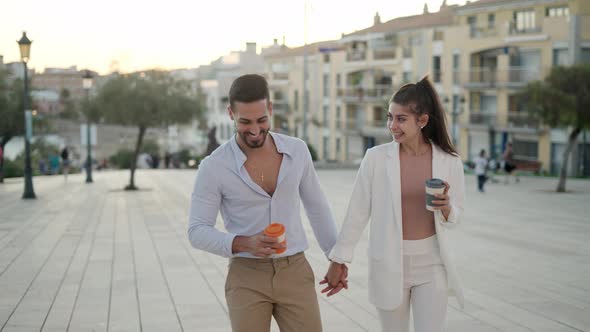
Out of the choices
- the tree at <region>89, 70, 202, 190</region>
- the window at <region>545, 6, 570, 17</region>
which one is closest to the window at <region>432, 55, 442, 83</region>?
A: the window at <region>545, 6, 570, 17</region>

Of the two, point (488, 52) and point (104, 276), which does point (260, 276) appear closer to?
point (104, 276)

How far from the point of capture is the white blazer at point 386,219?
4.13 metres

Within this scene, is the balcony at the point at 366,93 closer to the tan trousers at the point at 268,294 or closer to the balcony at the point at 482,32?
the balcony at the point at 482,32

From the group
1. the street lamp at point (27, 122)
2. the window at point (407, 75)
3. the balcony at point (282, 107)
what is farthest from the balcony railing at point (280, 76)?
the street lamp at point (27, 122)

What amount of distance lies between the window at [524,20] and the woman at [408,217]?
Answer: 157 feet

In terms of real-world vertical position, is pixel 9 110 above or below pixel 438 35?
below

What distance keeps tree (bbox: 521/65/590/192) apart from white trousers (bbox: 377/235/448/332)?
2060 cm

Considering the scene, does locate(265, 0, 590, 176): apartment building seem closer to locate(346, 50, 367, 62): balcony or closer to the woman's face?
locate(346, 50, 367, 62): balcony

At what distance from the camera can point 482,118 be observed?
52906 mm

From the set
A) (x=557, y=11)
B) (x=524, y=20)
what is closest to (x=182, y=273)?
(x=557, y=11)

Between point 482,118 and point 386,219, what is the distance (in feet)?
165

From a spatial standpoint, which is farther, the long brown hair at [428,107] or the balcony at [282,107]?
the balcony at [282,107]

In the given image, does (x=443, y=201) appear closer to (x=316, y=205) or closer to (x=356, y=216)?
(x=356, y=216)

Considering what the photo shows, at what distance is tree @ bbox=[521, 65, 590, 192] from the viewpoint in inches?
922
